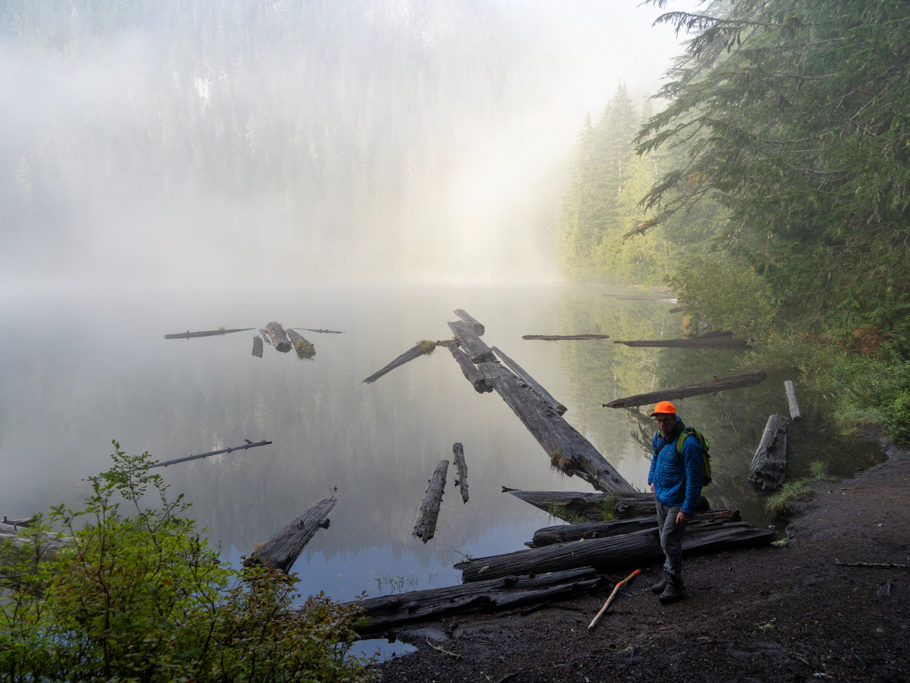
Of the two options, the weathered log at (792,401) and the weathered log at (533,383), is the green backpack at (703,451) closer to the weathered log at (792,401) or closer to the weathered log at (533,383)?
the weathered log at (533,383)

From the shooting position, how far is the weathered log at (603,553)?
611cm

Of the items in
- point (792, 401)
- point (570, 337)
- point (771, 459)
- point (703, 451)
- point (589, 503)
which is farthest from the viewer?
point (570, 337)

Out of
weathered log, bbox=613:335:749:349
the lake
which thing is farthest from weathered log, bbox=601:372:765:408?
A: weathered log, bbox=613:335:749:349

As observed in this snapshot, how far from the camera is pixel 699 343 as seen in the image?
68.8 feet

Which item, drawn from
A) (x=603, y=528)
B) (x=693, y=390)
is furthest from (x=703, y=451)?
(x=693, y=390)

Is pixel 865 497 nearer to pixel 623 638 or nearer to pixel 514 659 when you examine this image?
pixel 623 638

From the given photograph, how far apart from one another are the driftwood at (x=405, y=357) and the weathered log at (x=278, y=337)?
6.88 meters

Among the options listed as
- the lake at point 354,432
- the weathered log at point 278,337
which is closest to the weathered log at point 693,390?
the lake at point 354,432

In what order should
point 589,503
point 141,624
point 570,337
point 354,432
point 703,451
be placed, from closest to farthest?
point 141,624, point 703,451, point 589,503, point 354,432, point 570,337

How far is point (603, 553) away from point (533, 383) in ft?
33.0

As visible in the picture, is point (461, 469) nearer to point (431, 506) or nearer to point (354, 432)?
point (431, 506)

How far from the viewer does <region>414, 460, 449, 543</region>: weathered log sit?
755 centimetres

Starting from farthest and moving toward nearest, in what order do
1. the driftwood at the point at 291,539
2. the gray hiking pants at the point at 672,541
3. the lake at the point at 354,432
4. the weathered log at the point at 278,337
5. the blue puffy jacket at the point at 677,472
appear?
the weathered log at the point at 278,337, the lake at the point at 354,432, the driftwood at the point at 291,539, the gray hiking pants at the point at 672,541, the blue puffy jacket at the point at 677,472

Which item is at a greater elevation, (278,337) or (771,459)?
(278,337)
